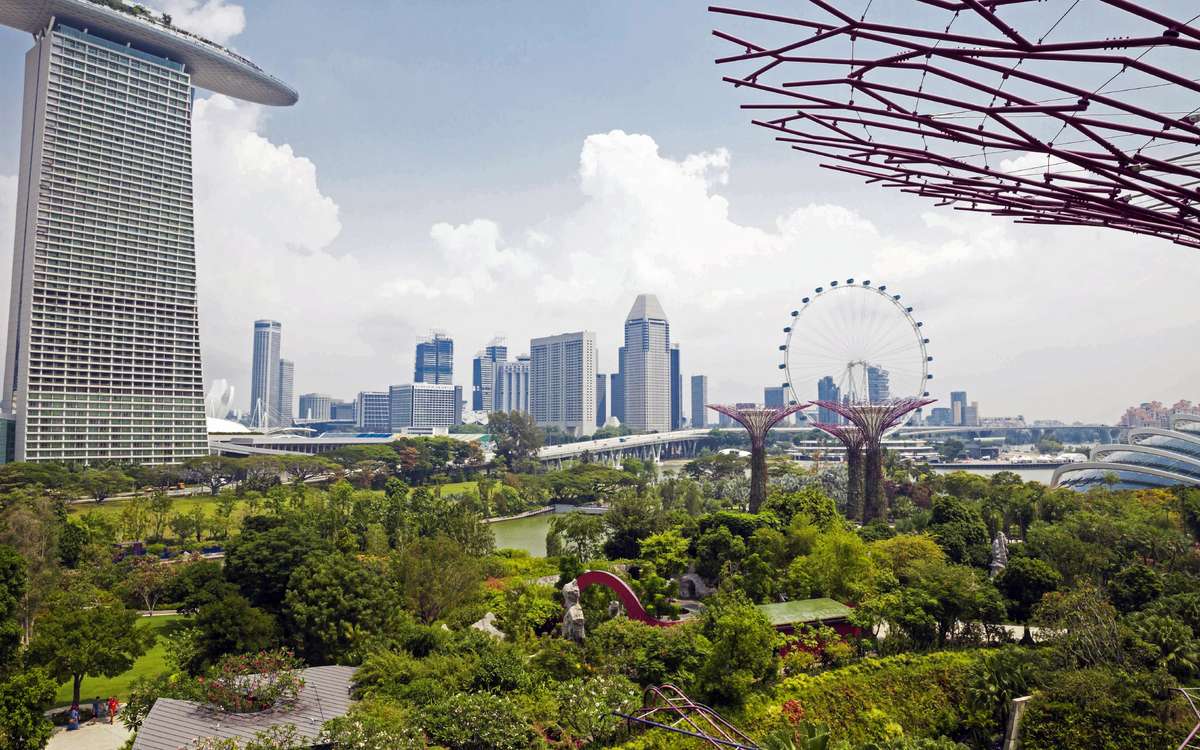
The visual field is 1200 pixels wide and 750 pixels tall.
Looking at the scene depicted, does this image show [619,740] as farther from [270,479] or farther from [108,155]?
[108,155]

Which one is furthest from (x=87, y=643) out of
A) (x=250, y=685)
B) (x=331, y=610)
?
(x=250, y=685)

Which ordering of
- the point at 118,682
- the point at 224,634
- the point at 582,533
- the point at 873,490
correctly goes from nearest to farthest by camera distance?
the point at 224,634 < the point at 118,682 < the point at 582,533 < the point at 873,490

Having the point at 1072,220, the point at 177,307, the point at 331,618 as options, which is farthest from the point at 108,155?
the point at 1072,220

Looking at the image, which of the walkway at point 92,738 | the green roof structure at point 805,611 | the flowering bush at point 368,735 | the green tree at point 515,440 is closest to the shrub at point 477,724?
the flowering bush at point 368,735

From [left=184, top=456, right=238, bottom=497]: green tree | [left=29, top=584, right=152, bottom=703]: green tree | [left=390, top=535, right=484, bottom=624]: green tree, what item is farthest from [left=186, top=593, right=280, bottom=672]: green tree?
[left=184, top=456, right=238, bottom=497]: green tree

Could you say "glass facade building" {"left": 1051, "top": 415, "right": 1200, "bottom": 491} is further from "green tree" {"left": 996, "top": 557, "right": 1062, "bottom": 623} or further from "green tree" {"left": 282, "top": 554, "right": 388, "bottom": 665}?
"green tree" {"left": 282, "top": 554, "right": 388, "bottom": 665}

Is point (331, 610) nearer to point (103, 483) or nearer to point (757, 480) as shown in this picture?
point (757, 480)
